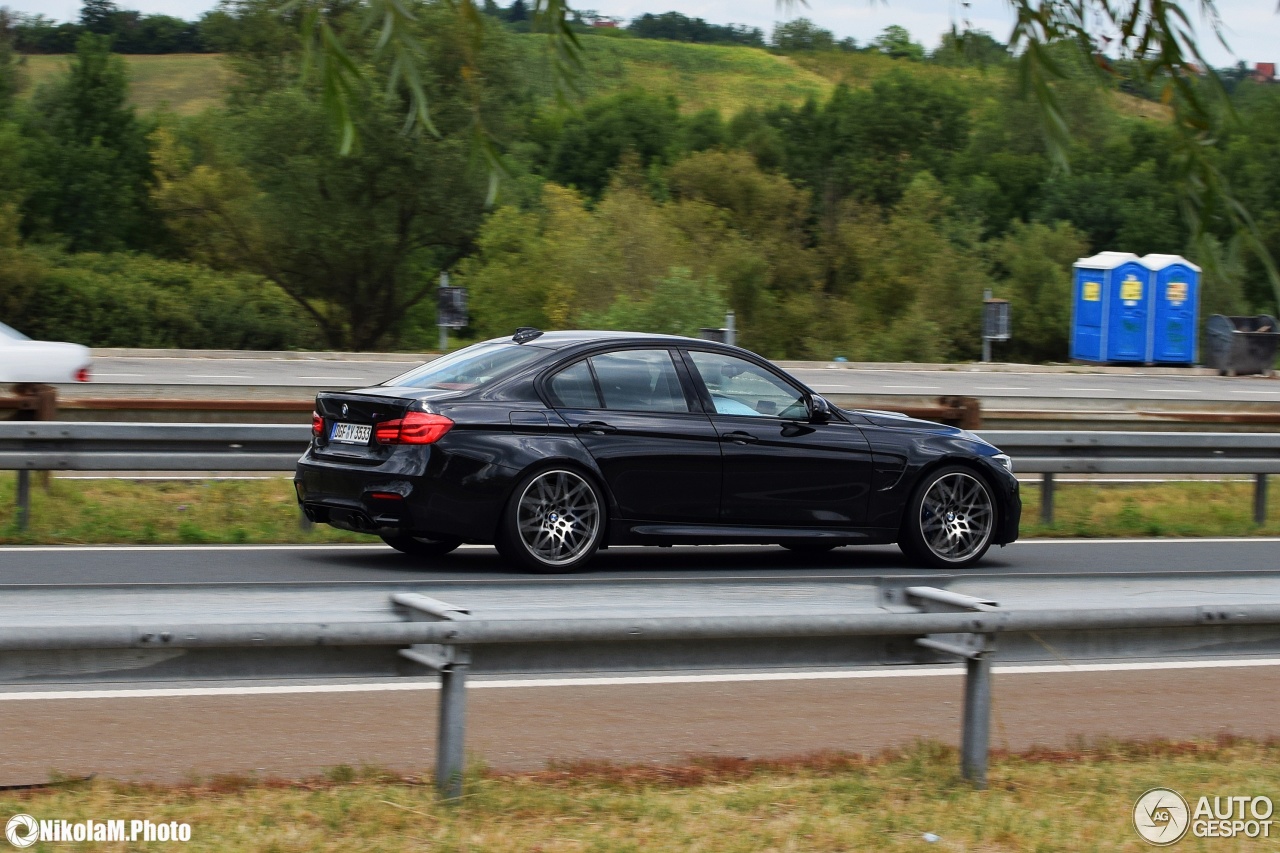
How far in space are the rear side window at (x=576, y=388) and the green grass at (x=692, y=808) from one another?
4.33m

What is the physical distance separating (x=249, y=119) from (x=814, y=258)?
72.8 ft

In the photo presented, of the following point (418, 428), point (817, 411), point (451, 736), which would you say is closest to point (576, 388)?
point (418, 428)

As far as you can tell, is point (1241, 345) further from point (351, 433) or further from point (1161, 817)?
point (1161, 817)

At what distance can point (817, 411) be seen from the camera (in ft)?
33.6

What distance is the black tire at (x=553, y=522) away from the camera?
9.44 m

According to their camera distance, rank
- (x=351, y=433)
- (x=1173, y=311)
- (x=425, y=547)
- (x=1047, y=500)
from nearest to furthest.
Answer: (x=351, y=433), (x=425, y=547), (x=1047, y=500), (x=1173, y=311)

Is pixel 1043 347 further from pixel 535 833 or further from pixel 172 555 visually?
pixel 535 833

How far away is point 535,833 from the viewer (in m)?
4.59

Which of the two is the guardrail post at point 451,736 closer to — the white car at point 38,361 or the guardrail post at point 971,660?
the guardrail post at point 971,660

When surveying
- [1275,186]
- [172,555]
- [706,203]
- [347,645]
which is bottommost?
[172,555]

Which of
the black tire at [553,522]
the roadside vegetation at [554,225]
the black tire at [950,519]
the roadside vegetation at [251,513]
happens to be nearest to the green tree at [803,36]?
the black tire at [553,522]

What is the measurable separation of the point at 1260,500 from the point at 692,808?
10.7 metres

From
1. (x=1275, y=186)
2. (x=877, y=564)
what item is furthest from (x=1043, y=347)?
(x=1275, y=186)

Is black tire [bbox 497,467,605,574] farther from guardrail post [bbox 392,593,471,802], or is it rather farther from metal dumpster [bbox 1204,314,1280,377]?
metal dumpster [bbox 1204,314,1280,377]
